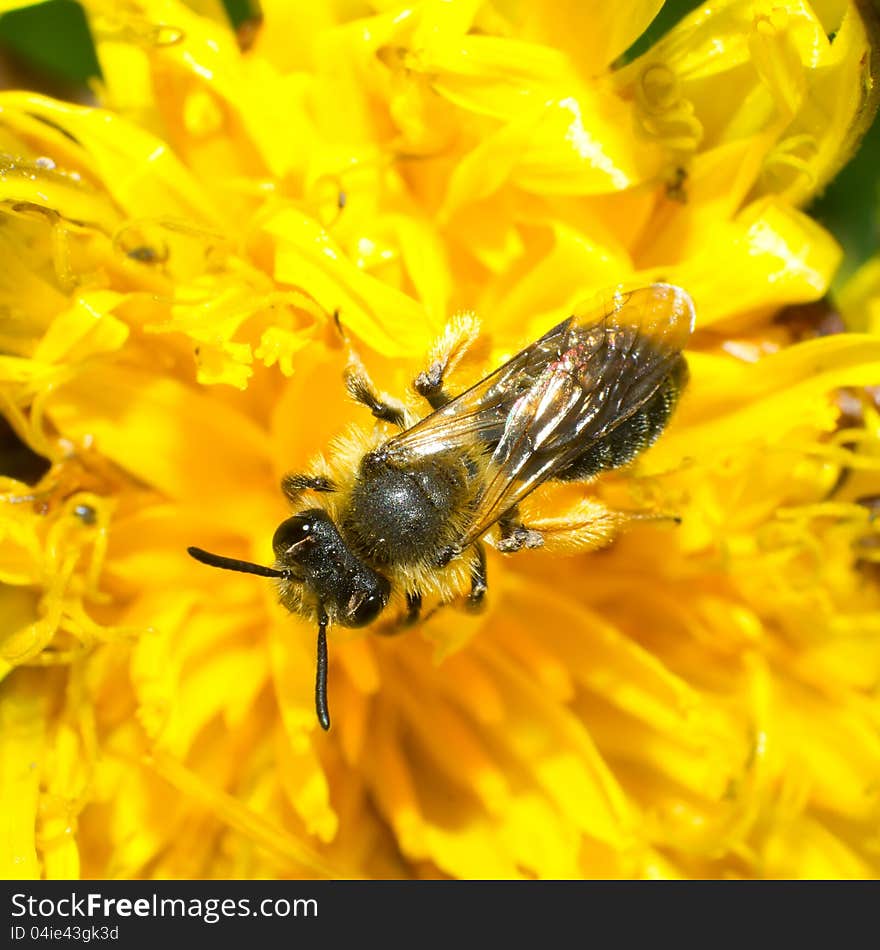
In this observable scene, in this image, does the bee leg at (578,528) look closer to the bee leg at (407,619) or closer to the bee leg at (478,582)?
the bee leg at (478,582)

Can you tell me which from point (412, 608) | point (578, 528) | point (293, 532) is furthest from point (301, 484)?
point (578, 528)

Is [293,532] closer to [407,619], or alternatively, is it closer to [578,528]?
[407,619]

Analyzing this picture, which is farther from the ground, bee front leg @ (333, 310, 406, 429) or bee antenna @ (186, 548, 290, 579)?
bee front leg @ (333, 310, 406, 429)

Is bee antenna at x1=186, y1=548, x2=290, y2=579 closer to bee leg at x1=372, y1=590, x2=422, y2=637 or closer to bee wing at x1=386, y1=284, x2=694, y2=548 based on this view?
bee leg at x1=372, y1=590, x2=422, y2=637

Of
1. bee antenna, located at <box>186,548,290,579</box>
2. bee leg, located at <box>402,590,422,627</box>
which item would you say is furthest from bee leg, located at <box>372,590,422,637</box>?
bee antenna, located at <box>186,548,290,579</box>

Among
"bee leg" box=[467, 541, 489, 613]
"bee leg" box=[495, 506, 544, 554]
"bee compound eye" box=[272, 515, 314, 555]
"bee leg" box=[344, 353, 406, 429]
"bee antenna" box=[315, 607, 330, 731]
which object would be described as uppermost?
"bee leg" box=[344, 353, 406, 429]

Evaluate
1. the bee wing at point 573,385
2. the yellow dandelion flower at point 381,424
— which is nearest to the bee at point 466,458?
the bee wing at point 573,385

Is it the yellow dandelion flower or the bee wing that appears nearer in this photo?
the bee wing
